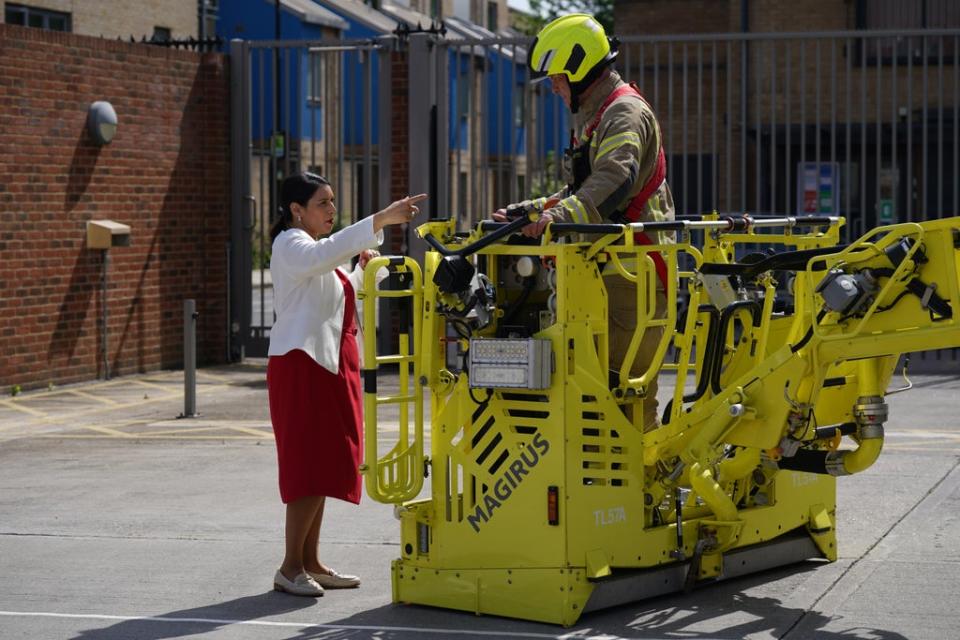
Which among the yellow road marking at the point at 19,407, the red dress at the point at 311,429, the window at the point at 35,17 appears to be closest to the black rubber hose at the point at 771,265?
the red dress at the point at 311,429

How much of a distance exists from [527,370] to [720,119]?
69.7 feet

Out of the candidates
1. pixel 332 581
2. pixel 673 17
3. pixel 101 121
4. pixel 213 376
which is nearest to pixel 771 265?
pixel 332 581

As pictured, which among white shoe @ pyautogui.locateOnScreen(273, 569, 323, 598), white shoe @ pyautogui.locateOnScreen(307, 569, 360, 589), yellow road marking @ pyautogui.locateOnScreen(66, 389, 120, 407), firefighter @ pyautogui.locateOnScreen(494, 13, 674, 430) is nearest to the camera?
firefighter @ pyautogui.locateOnScreen(494, 13, 674, 430)

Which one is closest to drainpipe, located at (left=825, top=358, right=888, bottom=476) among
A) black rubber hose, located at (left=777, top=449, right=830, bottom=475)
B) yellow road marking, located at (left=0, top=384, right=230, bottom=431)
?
black rubber hose, located at (left=777, top=449, right=830, bottom=475)

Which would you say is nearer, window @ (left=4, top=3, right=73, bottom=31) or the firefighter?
the firefighter

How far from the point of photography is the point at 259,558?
26.2 feet

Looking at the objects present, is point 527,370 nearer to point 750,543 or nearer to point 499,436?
point 499,436

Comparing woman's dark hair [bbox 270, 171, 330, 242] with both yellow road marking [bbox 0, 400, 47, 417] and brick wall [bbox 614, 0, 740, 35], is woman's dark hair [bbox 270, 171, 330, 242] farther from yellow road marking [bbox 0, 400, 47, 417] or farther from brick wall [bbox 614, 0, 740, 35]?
brick wall [bbox 614, 0, 740, 35]

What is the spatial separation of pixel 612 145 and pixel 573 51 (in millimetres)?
492

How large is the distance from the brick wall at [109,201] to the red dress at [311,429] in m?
7.74

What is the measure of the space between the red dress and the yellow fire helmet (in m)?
1.59

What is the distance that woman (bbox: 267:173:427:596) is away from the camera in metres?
7.14

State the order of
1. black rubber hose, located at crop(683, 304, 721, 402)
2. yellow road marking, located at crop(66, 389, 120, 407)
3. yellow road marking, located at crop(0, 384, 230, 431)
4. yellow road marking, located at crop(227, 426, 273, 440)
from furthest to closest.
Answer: yellow road marking, located at crop(66, 389, 120, 407)
yellow road marking, located at crop(0, 384, 230, 431)
yellow road marking, located at crop(227, 426, 273, 440)
black rubber hose, located at crop(683, 304, 721, 402)

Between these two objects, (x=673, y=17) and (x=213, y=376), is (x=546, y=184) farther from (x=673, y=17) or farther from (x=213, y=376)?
(x=213, y=376)
